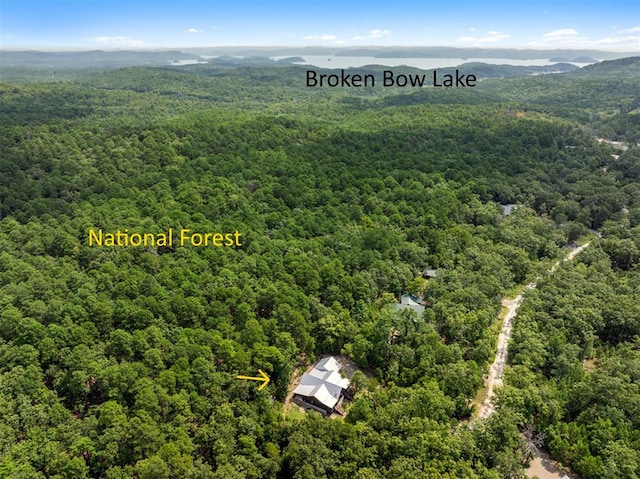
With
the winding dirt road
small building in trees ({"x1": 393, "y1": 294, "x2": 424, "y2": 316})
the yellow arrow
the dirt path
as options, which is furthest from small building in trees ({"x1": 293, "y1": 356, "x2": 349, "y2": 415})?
the dirt path

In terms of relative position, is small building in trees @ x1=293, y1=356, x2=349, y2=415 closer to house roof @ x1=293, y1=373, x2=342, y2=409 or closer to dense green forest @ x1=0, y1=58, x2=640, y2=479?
house roof @ x1=293, y1=373, x2=342, y2=409

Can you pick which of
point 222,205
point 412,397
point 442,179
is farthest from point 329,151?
point 412,397

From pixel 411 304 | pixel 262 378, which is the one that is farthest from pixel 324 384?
pixel 411 304

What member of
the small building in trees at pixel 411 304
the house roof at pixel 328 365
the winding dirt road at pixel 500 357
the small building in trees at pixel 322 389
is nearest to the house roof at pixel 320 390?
the small building in trees at pixel 322 389

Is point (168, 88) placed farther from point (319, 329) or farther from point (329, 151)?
point (319, 329)

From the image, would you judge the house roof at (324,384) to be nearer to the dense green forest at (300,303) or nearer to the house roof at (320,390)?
the house roof at (320,390)

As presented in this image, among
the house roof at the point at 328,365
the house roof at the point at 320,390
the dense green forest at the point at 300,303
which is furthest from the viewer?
the house roof at the point at 328,365

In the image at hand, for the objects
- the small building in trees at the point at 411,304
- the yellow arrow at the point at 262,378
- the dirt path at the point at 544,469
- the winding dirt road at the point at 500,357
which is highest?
the small building in trees at the point at 411,304
